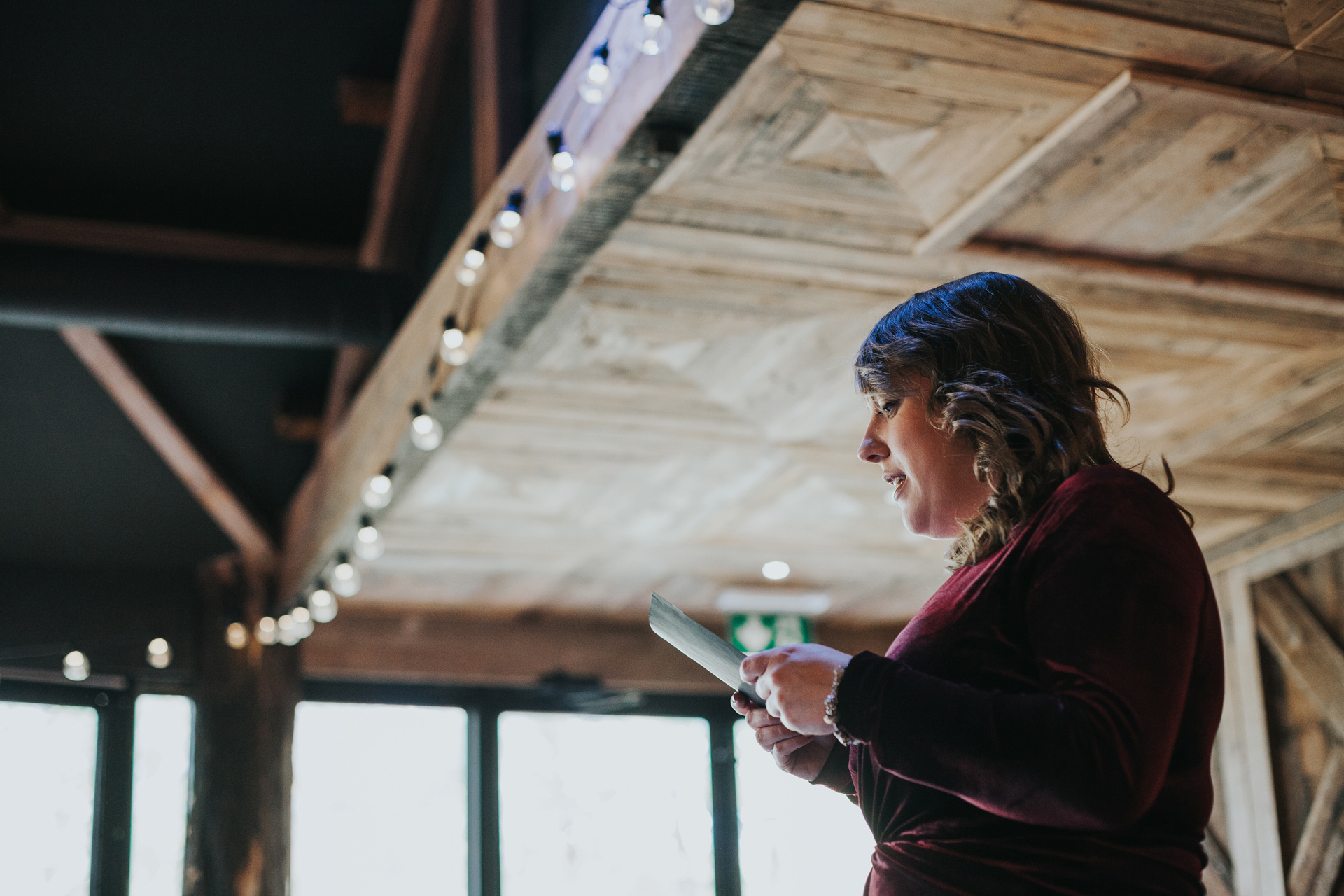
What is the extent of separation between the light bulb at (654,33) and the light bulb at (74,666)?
15.4ft

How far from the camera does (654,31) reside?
2.75m

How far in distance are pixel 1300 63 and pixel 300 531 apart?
4721mm

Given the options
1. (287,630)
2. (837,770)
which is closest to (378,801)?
(287,630)

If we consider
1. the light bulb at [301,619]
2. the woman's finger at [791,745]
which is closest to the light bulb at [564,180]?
the woman's finger at [791,745]

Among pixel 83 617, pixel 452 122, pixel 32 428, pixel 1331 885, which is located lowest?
pixel 1331 885

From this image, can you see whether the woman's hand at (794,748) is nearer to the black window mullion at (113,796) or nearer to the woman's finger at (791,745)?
the woman's finger at (791,745)

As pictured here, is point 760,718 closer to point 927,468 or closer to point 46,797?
point 927,468

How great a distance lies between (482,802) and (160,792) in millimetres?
1546

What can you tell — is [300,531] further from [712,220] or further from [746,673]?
[746,673]

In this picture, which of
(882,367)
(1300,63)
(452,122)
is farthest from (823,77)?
(452,122)

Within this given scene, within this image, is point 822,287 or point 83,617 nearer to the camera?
point 822,287

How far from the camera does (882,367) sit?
1.40 meters

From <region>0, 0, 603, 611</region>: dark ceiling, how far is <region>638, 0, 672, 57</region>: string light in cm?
180

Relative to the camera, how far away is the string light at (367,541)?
5.41 metres
